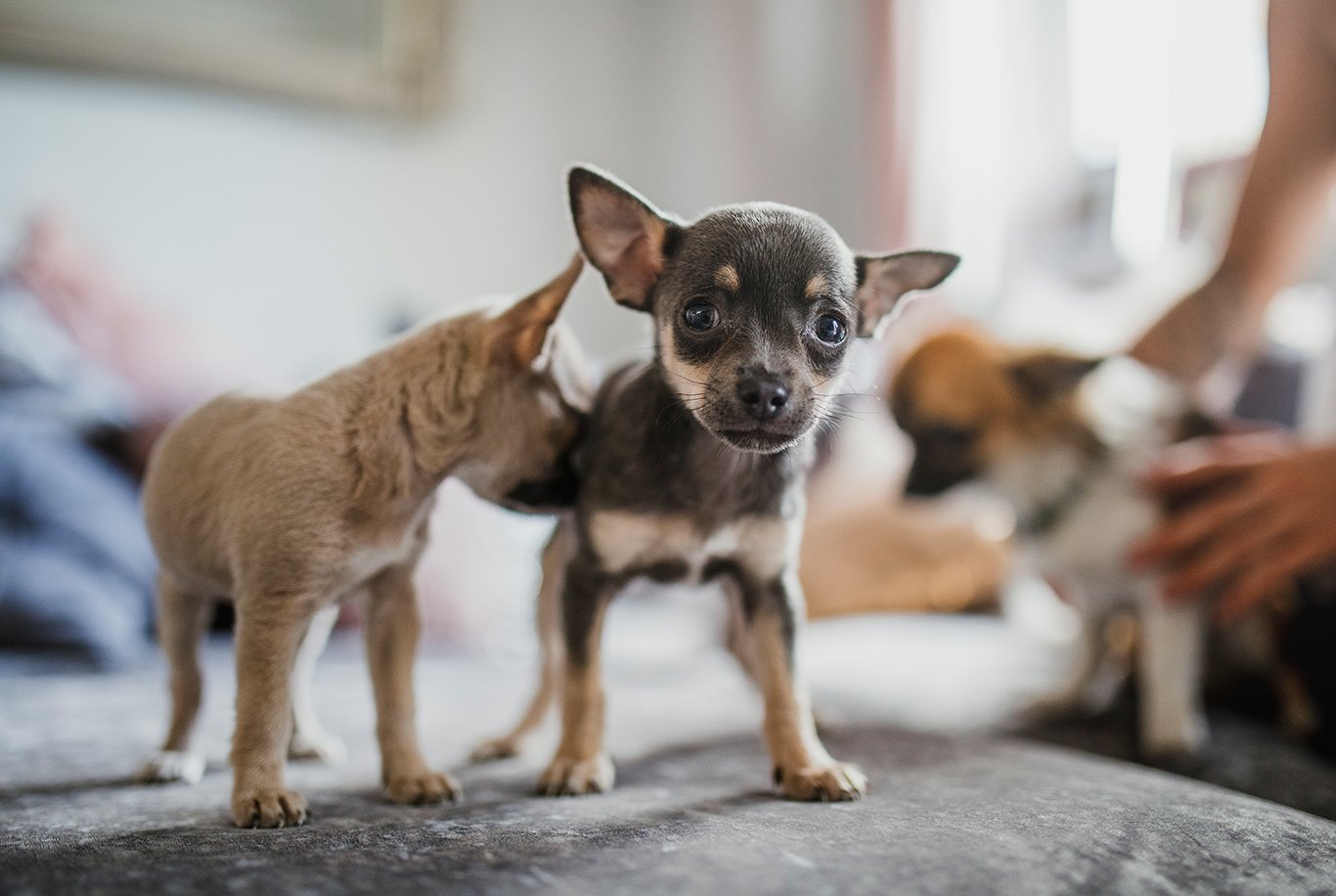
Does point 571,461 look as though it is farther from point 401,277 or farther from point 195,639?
point 401,277

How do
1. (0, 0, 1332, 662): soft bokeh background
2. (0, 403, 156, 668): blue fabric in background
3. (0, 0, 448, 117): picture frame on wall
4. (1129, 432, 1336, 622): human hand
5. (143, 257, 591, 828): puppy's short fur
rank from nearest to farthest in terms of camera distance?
(143, 257, 591, 828): puppy's short fur
(1129, 432, 1336, 622): human hand
(0, 403, 156, 668): blue fabric in background
(0, 0, 1332, 662): soft bokeh background
(0, 0, 448, 117): picture frame on wall

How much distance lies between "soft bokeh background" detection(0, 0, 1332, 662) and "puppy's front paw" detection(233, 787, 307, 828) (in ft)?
5.13

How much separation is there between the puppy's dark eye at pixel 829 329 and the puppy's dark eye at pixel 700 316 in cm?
14

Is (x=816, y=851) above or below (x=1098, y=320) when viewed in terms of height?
below

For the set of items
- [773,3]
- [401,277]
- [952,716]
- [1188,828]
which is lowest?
[952,716]

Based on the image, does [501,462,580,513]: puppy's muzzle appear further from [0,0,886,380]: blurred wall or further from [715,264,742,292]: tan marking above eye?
[0,0,886,380]: blurred wall

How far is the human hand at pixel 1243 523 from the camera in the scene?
1.98 metres

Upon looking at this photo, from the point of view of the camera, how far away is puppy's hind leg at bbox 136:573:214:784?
157 centimetres

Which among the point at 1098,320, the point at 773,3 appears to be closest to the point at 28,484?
the point at 1098,320

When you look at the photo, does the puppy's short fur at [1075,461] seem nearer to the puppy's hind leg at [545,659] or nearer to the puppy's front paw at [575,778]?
the puppy's hind leg at [545,659]


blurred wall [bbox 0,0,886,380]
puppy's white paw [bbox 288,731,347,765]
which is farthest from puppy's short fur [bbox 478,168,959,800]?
blurred wall [bbox 0,0,886,380]

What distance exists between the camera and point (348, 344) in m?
3.70

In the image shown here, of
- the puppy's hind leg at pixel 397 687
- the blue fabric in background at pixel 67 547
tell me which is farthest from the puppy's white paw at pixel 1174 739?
the blue fabric in background at pixel 67 547

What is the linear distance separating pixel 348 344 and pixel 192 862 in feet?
9.33
